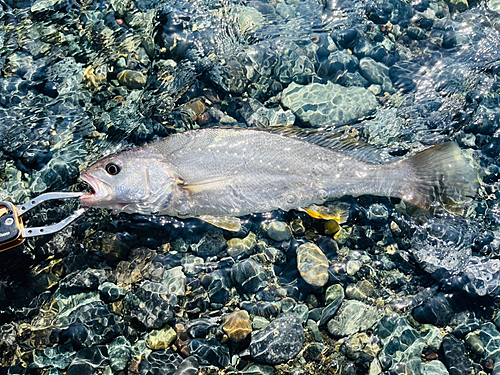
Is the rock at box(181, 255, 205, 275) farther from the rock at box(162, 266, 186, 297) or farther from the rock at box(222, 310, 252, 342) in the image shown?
the rock at box(222, 310, 252, 342)

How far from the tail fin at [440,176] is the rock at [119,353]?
12.4ft

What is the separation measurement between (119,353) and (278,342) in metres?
1.79

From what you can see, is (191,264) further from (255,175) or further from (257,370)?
(257,370)

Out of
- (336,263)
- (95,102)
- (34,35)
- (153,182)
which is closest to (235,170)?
(153,182)

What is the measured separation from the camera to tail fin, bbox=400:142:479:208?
5.13 metres

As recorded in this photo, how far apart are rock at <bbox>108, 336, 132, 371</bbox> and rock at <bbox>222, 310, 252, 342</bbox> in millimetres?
1118

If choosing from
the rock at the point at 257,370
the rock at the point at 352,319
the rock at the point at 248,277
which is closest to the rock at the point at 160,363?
the rock at the point at 257,370

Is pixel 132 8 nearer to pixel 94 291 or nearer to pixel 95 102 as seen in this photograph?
pixel 95 102

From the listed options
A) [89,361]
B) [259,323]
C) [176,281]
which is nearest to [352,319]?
[259,323]

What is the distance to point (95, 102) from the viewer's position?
254 inches

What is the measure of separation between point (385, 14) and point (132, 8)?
4631 mm

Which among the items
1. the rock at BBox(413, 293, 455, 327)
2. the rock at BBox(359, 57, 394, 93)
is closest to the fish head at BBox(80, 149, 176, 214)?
the rock at BBox(413, 293, 455, 327)

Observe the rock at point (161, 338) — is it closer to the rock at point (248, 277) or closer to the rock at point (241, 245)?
the rock at point (248, 277)

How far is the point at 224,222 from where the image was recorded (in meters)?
5.20
